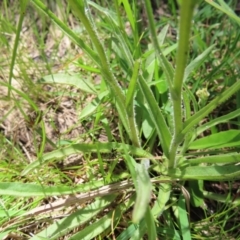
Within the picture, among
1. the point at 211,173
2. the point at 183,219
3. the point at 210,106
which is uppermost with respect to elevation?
the point at 210,106

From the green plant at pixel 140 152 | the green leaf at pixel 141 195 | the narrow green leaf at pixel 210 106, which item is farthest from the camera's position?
the green plant at pixel 140 152

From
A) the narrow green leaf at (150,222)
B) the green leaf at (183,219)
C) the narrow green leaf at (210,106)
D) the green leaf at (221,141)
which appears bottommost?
the green leaf at (183,219)

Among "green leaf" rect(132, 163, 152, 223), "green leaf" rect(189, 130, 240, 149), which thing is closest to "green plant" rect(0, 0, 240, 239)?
"green leaf" rect(189, 130, 240, 149)

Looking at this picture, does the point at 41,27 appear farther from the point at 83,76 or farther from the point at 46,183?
the point at 46,183

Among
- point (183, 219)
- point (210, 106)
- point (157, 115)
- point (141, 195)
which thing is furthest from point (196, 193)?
point (141, 195)

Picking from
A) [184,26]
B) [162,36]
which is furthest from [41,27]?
[184,26]

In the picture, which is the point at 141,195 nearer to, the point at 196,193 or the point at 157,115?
the point at 157,115

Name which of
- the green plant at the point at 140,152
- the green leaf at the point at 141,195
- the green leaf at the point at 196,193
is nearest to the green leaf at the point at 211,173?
the green plant at the point at 140,152

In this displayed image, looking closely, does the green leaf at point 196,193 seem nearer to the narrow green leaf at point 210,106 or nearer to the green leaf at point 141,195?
the narrow green leaf at point 210,106

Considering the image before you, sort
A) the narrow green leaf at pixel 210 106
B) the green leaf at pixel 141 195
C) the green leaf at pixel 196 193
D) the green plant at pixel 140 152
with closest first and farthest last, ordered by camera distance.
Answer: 1. the green leaf at pixel 141 195
2. the narrow green leaf at pixel 210 106
3. the green plant at pixel 140 152
4. the green leaf at pixel 196 193
